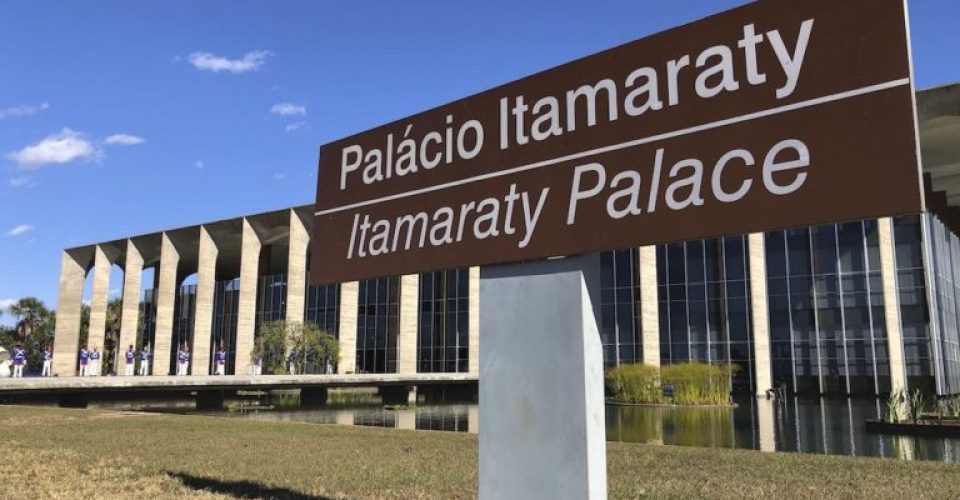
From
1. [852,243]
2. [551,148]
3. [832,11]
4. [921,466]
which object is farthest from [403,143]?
[852,243]

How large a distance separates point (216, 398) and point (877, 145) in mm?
33439

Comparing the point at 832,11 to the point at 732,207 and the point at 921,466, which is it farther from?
the point at 921,466

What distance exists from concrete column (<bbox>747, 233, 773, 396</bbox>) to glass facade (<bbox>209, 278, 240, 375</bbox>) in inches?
1691

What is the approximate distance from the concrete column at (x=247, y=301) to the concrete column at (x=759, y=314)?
32.8 metres

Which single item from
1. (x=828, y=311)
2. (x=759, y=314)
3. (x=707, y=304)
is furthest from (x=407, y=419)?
(x=828, y=311)

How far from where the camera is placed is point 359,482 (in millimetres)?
7973

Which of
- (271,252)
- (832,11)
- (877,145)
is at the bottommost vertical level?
(877,145)

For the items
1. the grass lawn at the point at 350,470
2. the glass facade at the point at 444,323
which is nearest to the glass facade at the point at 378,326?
the glass facade at the point at 444,323

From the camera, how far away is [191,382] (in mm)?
30016

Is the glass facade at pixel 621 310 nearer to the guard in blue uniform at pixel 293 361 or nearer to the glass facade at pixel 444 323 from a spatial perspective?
the glass facade at pixel 444 323

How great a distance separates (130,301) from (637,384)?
45.9m

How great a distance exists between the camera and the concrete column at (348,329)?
1934 inches

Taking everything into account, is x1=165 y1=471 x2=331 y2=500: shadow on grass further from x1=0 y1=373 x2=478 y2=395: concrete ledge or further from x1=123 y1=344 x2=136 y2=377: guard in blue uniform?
x1=123 y1=344 x2=136 y2=377: guard in blue uniform

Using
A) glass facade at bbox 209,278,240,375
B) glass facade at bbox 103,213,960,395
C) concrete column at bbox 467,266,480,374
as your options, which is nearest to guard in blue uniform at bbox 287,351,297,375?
concrete column at bbox 467,266,480,374
